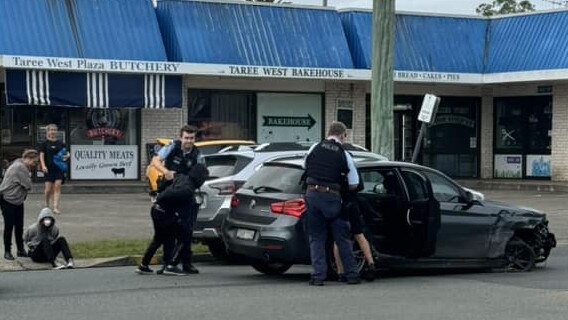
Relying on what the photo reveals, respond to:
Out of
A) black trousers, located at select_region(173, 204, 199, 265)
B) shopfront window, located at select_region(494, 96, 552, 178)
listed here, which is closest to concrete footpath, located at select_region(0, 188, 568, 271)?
black trousers, located at select_region(173, 204, 199, 265)

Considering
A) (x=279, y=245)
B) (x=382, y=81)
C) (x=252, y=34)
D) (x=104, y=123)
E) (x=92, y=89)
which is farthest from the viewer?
(x=252, y=34)

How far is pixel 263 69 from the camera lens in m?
23.7

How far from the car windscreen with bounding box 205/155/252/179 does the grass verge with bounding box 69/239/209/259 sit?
53.4 inches

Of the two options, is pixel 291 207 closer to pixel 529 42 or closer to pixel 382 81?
pixel 382 81

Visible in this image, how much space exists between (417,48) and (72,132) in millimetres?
10435

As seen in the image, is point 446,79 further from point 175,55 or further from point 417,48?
point 175,55

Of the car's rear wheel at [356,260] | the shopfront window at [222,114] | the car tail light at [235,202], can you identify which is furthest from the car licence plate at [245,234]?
the shopfront window at [222,114]

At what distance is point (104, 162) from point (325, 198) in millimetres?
14801

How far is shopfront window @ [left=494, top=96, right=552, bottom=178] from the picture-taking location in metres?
27.6

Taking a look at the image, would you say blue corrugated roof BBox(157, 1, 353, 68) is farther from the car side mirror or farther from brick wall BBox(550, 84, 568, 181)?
the car side mirror

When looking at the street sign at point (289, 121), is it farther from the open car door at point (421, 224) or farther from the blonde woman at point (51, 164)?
the open car door at point (421, 224)

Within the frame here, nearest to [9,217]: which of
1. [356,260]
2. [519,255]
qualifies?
[356,260]

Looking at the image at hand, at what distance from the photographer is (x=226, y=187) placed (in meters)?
11.9

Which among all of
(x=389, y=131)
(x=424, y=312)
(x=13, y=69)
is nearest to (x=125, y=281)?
(x=424, y=312)
